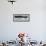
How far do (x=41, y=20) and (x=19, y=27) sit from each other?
2.83ft

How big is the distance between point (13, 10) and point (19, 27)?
2.24 ft

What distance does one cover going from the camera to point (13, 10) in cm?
512

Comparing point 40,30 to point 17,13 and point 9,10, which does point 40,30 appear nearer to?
point 17,13

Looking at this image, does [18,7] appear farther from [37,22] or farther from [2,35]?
[2,35]

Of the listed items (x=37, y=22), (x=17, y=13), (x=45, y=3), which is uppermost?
(x=45, y=3)

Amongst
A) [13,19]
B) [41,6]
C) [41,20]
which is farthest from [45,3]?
[13,19]

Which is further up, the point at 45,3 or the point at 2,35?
the point at 45,3

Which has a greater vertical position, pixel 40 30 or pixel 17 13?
pixel 17 13

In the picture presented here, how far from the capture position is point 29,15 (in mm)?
5027

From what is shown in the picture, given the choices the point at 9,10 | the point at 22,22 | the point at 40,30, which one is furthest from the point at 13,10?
the point at 40,30

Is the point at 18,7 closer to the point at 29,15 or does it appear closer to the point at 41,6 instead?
the point at 29,15

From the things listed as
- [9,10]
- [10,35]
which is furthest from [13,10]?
[10,35]

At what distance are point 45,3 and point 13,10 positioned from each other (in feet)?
4.02

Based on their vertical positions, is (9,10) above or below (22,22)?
above
